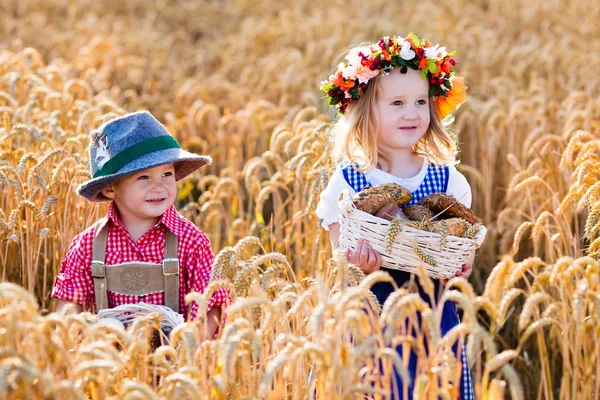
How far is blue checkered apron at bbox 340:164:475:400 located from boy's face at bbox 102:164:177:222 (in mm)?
640

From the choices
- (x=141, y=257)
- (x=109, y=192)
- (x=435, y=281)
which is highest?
(x=109, y=192)

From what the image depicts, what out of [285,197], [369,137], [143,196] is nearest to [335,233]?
[369,137]

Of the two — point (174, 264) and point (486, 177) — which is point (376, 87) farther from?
point (486, 177)

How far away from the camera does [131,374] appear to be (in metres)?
2.44

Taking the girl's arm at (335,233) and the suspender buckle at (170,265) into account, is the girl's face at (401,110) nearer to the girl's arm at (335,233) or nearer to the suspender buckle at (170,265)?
the girl's arm at (335,233)

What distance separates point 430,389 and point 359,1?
1098 centimetres

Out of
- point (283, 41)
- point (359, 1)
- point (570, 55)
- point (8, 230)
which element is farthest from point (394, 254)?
point (359, 1)

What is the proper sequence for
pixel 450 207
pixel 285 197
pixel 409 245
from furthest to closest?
1. pixel 285 197
2. pixel 450 207
3. pixel 409 245

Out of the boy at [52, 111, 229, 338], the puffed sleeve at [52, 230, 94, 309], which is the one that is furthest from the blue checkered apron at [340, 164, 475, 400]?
the puffed sleeve at [52, 230, 94, 309]

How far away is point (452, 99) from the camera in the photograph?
11.1 feet

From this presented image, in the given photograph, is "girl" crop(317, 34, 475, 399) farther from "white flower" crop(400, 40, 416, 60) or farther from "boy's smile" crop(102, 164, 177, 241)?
"boy's smile" crop(102, 164, 177, 241)

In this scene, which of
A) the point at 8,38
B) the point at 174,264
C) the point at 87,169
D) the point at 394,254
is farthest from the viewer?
the point at 8,38

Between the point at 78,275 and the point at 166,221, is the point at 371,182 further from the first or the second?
the point at 78,275

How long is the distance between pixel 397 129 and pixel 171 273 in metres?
0.95
